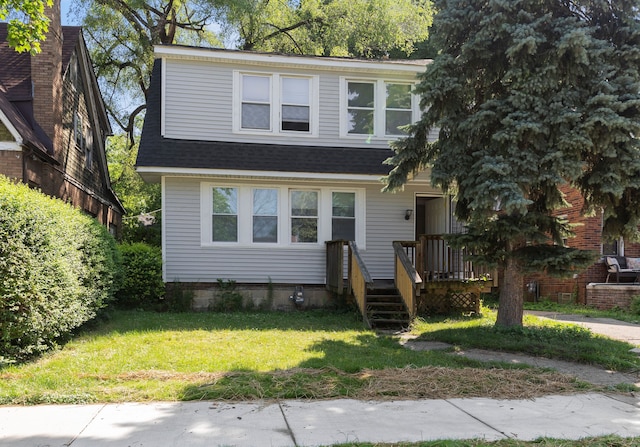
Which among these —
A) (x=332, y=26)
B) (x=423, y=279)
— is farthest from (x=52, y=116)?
(x=332, y=26)

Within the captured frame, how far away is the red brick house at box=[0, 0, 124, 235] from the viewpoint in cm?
1032

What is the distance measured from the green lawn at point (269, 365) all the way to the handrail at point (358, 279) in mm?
805

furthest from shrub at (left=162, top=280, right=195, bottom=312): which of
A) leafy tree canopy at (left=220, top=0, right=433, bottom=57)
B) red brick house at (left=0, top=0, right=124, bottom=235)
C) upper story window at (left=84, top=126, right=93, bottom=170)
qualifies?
leafy tree canopy at (left=220, top=0, right=433, bottom=57)

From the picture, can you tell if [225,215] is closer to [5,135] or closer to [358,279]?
[358,279]

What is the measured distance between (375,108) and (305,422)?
9865 millimetres

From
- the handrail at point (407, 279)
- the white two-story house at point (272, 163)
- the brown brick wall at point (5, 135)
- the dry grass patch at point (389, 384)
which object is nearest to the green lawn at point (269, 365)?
the dry grass patch at point (389, 384)

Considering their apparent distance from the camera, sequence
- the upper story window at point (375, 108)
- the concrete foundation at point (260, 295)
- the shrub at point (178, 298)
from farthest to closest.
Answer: the upper story window at point (375, 108) < the concrete foundation at point (260, 295) < the shrub at point (178, 298)

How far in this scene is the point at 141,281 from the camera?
11188 mm

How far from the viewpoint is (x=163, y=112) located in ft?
39.1

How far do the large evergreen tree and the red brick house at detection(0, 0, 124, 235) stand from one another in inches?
337

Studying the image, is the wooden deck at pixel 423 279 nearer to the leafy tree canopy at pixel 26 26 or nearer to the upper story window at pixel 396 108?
the upper story window at pixel 396 108

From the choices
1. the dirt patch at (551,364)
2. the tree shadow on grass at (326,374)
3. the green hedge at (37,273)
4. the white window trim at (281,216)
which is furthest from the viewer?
the white window trim at (281,216)

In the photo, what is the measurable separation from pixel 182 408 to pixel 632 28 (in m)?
8.63

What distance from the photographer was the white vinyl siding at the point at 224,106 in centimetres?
1200
